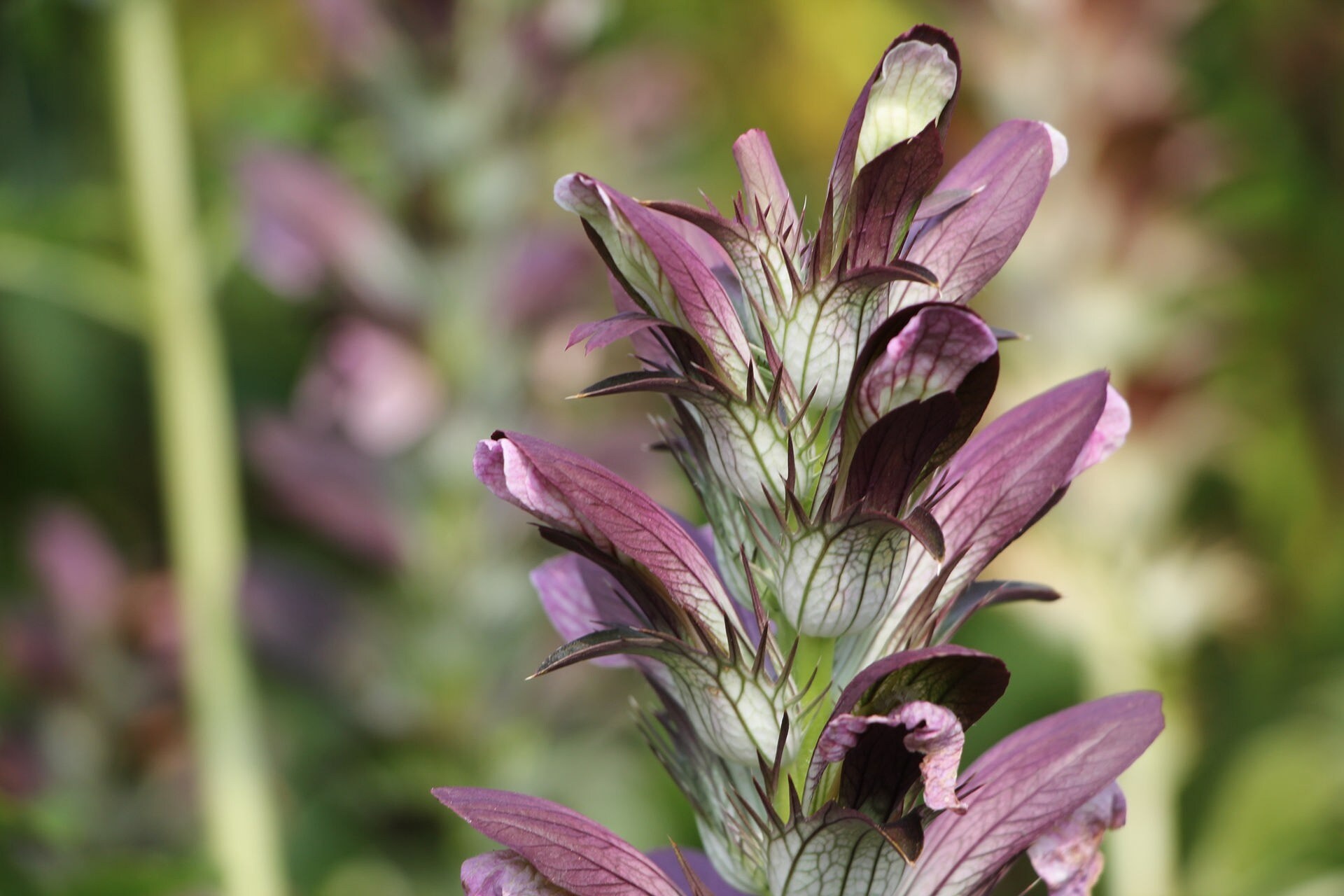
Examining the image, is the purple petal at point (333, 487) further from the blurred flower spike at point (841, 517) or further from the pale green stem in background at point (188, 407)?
the blurred flower spike at point (841, 517)

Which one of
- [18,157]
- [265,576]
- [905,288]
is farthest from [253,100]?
[905,288]

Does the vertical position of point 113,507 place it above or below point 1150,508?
above

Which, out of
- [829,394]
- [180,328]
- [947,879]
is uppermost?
[180,328]

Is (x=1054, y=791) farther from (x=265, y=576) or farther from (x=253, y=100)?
(x=253, y=100)

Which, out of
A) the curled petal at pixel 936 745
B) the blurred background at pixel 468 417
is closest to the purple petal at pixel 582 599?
the curled petal at pixel 936 745

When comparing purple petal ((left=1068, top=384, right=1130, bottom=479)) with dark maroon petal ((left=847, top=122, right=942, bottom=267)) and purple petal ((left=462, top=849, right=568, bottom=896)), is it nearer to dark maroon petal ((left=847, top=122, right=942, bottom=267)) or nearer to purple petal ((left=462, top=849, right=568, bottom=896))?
dark maroon petal ((left=847, top=122, right=942, bottom=267))

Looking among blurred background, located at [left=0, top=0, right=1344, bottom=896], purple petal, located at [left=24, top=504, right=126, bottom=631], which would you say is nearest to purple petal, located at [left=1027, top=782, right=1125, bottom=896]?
blurred background, located at [left=0, top=0, right=1344, bottom=896]

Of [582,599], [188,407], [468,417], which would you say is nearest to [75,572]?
[188,407]
